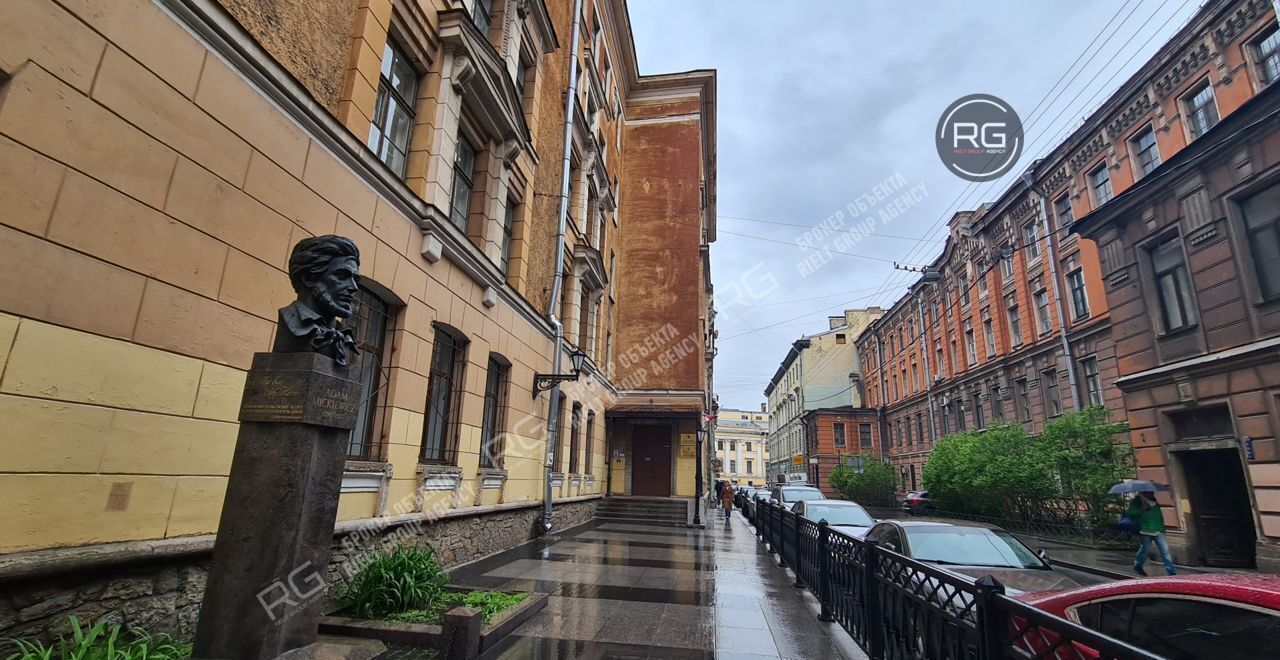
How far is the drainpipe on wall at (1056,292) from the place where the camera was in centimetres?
2494

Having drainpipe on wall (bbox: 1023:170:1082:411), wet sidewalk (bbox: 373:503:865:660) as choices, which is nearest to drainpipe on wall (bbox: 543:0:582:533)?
wet sidewalk (bbox: 373:503:865:660)

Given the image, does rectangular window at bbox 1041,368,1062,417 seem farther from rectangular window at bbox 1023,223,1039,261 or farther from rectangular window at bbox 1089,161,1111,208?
rectangular window at bbox 1089,161,1111,208

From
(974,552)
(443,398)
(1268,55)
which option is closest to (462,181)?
(443,398)

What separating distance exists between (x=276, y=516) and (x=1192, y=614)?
5.28 meters

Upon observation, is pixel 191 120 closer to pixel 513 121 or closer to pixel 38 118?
pixel 38 118

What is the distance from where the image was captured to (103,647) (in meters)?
3.51

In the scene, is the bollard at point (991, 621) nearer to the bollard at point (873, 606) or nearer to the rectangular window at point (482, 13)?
the bollard at point (873, 606)

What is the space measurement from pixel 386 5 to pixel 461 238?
3.31 metres

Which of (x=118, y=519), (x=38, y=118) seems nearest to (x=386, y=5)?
(x=38, y=118)

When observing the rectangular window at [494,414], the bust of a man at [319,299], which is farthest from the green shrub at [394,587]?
the rectangular window at [494,414]

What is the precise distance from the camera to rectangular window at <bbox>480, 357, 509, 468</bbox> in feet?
35.9

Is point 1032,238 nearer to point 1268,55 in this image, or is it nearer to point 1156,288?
point 1268,55

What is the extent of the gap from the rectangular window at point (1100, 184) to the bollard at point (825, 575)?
25041 millimetres

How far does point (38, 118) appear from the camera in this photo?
11.6ft
